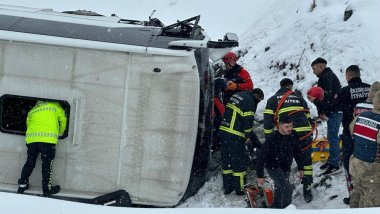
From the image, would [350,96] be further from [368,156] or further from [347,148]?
[368,156]

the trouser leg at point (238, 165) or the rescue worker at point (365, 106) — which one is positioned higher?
the rescue worker at point (365, 106)

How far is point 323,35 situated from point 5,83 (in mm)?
7343

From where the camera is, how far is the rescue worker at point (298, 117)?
6535mm

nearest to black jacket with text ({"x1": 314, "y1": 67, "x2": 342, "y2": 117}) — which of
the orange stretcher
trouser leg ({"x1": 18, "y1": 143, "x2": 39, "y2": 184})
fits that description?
the orange stretcher

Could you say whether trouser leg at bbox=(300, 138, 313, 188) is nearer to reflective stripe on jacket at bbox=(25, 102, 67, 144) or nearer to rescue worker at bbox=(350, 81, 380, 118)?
rescue worker at bbox=(350, 81, 380, 118)

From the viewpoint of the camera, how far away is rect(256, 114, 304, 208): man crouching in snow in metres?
6.20

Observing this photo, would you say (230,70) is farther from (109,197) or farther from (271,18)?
(271,18)

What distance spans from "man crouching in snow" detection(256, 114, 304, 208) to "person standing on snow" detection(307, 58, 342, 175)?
110 centimetres

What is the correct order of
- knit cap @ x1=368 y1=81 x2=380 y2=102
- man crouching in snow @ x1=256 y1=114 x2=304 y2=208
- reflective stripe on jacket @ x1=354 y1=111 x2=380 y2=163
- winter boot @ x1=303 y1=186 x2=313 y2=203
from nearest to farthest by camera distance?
reflective stripe on jacket @ x1=354 y1=111 x2=380 y2=163 < knit cap @ x1=368 y1=81 x2=380 y2=102 < man crouching in snow @ x1=256 y1=114 x2=304 y2=208 < winter boot @ x1=303 y1=186 x2=313 y2=203

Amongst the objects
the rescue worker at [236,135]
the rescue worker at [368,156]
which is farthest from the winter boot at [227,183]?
the rescue worker at [368,156]

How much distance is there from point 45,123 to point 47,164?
1.54 ft

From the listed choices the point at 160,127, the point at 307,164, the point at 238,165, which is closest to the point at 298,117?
the point at 307,164

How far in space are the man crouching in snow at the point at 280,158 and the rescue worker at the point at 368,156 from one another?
82 centimetres

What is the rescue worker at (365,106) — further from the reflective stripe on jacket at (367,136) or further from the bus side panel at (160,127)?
the bus side panel at (160,127)
